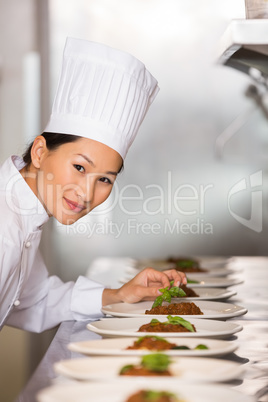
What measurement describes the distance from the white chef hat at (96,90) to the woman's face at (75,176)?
2.3 inches

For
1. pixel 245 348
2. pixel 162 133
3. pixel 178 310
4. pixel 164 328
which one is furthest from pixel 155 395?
pixel 162 133

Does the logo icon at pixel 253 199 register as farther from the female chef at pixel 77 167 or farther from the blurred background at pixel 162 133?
the female chef at pixel 77 167

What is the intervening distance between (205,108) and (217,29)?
0.52 metres

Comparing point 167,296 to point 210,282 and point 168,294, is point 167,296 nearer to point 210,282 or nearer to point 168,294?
point 168,294

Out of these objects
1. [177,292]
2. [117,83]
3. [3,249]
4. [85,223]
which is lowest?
[85,223]

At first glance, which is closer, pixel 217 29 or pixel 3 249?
pixel 3 249

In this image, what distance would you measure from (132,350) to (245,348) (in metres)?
0.34

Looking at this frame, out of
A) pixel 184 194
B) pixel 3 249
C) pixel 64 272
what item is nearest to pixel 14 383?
pixel 64 272

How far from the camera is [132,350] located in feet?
3.07

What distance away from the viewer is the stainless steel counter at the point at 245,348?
0.92m

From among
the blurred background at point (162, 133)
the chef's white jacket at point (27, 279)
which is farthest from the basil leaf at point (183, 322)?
the blurred background at point (162, 133)

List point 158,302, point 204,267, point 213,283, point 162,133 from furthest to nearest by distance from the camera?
point 162,133
point 204,267
point 213,283
point 158,302

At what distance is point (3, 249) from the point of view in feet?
4.91

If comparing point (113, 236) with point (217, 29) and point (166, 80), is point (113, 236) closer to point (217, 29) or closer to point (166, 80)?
point (166, 80)
